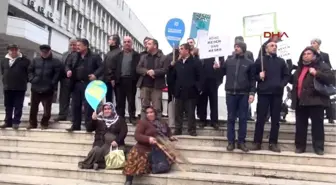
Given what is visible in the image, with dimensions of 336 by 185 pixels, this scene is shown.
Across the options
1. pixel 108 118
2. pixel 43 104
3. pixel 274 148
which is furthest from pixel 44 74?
pixel 274 148

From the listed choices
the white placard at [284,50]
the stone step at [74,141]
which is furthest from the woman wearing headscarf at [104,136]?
the white placard at [284,50]

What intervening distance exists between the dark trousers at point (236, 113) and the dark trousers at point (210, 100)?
1095 millimetres

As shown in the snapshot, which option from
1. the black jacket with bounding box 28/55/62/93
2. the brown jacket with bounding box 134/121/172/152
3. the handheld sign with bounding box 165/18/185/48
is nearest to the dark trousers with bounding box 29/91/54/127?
the black jacket with bounding box 28/55/62/93

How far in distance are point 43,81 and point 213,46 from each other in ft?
11.4

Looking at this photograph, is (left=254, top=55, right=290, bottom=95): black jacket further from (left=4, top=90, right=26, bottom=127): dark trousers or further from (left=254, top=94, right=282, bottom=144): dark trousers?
(left=4, top=90, right=26, bottom=127): dark trousers

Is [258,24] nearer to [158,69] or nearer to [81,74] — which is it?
[158,69]

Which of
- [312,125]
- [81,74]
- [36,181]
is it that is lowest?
[36,181]

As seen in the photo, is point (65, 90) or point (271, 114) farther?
point (65, 90)

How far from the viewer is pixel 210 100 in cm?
718

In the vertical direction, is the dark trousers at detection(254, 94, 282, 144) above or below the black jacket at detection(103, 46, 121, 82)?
below

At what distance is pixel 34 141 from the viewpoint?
22.2ft

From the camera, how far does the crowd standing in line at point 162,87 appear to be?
5730 millimetres

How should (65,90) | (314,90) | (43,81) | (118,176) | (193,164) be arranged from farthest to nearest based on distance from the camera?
(65,90) → (43,81) → (314,90) → (193,164) → (118,176)

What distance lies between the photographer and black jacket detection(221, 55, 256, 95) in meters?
5.99
